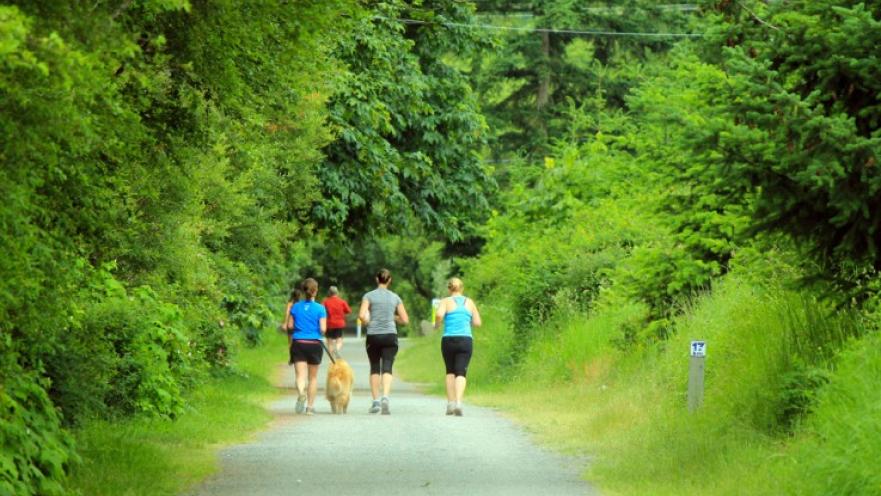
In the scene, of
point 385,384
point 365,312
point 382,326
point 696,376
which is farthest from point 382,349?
point 696,376

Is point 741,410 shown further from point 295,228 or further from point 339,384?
point 295,228

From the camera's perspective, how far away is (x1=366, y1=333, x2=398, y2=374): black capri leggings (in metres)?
21.8

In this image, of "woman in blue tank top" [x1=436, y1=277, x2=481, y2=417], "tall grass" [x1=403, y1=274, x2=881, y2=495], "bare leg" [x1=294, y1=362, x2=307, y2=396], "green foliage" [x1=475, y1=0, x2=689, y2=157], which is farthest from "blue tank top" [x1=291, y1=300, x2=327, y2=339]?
"green foliage" [x1=475, y1=0, x2=689, y2=157]

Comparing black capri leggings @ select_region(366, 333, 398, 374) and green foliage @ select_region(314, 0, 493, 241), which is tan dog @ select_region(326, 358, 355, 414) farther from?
green foliage @ select_region(314, 0, 493, 241)

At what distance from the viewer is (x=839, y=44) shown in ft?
37.1

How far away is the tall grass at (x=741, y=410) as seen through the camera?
10273mm

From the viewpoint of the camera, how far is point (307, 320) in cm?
2212

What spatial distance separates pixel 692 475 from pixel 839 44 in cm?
358

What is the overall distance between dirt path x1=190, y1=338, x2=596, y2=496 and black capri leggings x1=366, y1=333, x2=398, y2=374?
89 centimetres

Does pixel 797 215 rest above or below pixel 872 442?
above

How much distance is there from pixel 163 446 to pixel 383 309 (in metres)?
6.56

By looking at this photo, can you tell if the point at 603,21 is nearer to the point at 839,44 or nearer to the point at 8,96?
the point at 839,44

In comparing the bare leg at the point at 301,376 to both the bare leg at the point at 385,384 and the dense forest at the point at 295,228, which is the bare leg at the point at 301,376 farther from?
the dense forest at the point at 295,228

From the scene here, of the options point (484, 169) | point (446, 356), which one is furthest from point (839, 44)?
point (484, 169)
